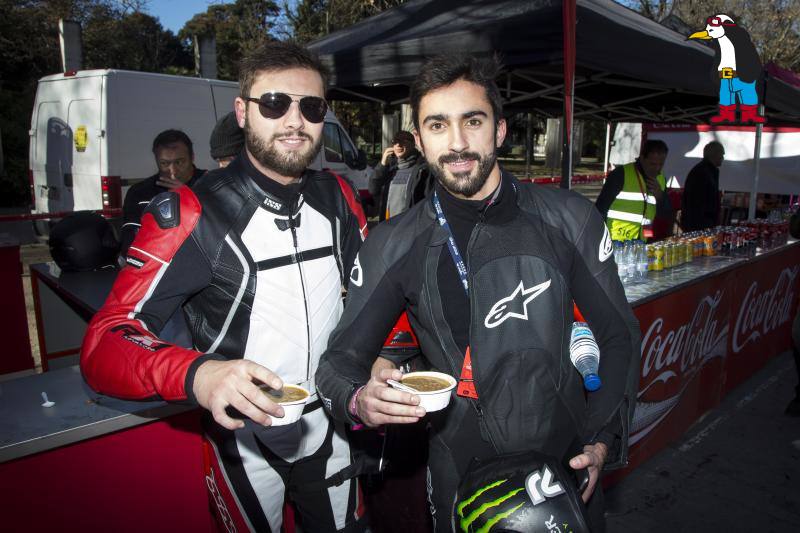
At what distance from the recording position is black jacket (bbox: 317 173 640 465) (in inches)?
66.6

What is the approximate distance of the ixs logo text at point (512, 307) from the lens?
1705 millimetres

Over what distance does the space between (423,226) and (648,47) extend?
3810 mm

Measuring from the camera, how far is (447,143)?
1869 mm

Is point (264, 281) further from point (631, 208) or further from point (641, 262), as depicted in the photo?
point (631, 208)

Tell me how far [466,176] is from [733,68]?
19.1 ft

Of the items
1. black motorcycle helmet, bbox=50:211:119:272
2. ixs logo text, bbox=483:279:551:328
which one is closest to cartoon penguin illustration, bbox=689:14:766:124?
ixs logo text, bbox=483:279:551:328

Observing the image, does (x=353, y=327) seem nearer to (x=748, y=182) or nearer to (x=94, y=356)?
(x=94, y=356)

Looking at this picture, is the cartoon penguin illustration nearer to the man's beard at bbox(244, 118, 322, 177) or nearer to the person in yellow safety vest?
the person in yellow safety vest

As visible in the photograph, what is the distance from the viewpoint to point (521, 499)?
1.40m

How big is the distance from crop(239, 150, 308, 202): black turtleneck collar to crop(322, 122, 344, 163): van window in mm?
9121

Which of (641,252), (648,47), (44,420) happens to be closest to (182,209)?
(44,420)

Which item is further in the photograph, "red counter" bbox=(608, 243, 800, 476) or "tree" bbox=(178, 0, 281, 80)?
"tree" bbox=(178, 0, 281, 80)

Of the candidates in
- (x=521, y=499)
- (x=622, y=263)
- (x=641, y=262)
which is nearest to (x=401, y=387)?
(x=521, y=499)

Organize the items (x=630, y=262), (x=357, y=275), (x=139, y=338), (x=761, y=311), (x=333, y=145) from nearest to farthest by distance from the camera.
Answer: (x=139, y=338) → (x=357, y=275) → (x=630, y=262) → (x=761, y=311) → (x=333, y=145)
